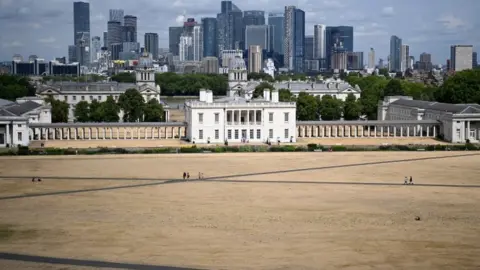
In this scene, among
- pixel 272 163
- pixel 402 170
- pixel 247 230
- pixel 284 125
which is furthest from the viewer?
pixel 284 125

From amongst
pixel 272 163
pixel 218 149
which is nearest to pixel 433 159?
pixel 272 163

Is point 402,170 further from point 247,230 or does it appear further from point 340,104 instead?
point 340,104

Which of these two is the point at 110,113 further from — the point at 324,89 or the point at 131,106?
the point at 324,89

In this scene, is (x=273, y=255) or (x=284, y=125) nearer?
(x=273, y=255)

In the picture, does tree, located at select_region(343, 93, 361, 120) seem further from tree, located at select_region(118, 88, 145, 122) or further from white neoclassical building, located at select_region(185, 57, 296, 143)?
tree, located at select_region(118, 88, 145, 122)

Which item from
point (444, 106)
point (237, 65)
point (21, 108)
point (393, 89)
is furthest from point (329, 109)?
point (237, 65)

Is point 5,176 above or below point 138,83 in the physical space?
below

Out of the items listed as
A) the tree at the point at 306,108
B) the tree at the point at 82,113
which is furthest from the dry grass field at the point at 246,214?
the tree at the point at 306,108
